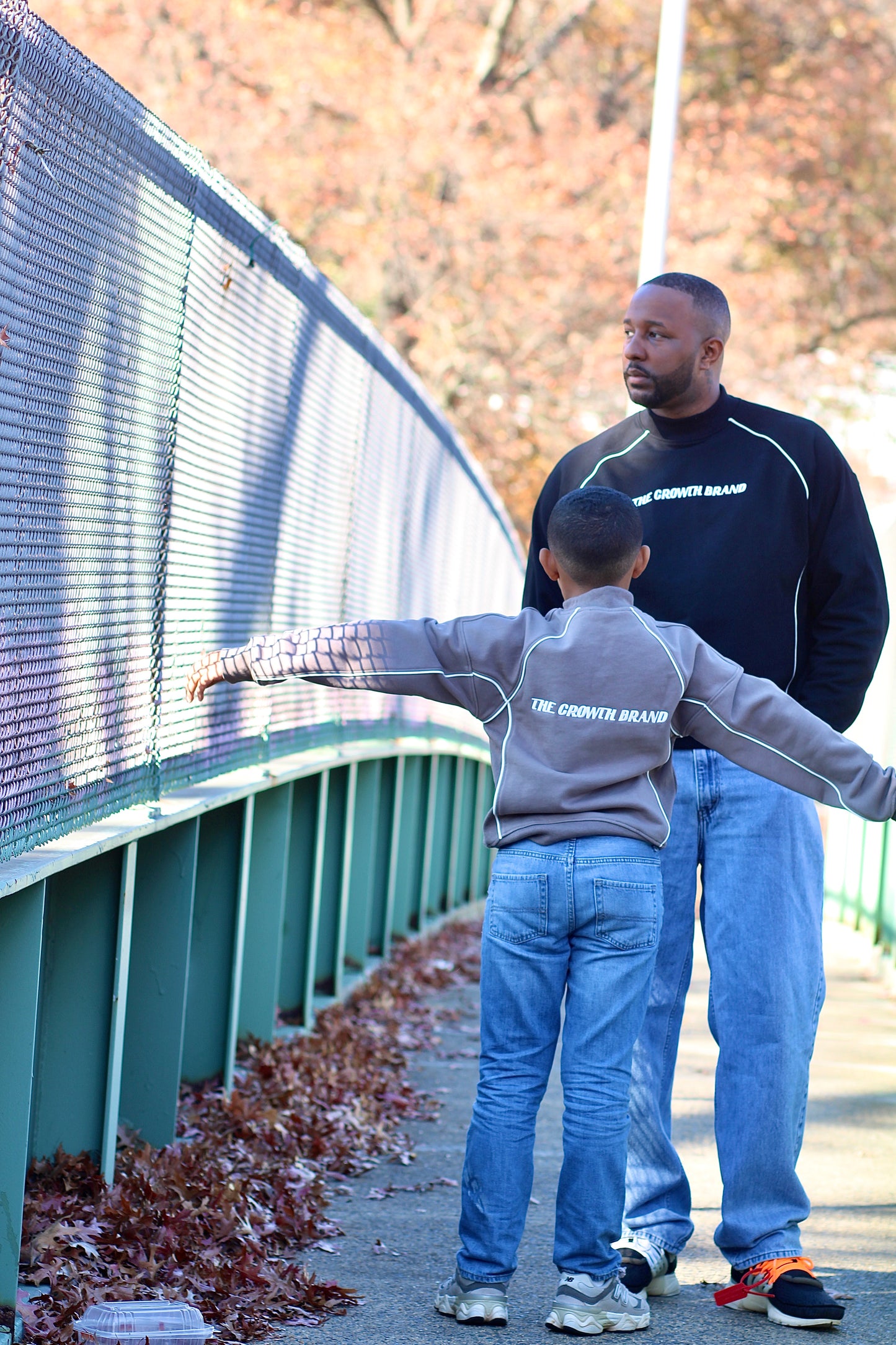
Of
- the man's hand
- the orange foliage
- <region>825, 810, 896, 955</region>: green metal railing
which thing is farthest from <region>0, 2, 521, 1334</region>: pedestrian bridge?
the orange foliage

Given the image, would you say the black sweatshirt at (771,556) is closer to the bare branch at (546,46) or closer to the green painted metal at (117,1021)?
the green painted metal at (117,1021)

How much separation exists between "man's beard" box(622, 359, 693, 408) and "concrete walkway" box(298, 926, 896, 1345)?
7.08ft

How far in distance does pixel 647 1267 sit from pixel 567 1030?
2.29 ft

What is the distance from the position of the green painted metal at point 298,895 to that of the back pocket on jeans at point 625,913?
3379 millimetres

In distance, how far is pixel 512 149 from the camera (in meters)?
23.3

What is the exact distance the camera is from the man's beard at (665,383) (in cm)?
428

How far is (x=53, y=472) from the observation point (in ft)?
12.1

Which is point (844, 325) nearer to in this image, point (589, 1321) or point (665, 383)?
point (665, 383)

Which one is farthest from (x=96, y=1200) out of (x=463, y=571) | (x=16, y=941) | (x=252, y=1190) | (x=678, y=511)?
(x=463, y=571)

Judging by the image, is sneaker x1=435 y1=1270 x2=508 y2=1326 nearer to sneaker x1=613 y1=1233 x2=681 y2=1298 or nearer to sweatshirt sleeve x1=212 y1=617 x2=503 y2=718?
sneaker x1=613 y1=1233 x2=681 y2=1298

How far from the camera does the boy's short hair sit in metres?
3.90

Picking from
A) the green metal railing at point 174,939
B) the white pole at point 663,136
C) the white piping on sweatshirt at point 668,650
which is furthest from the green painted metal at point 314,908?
the white pole at point 663,136

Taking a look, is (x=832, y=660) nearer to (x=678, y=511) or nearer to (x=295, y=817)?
(x=678, y=511)

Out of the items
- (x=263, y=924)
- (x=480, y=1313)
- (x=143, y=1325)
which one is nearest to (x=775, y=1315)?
(x=480, y=1313)
